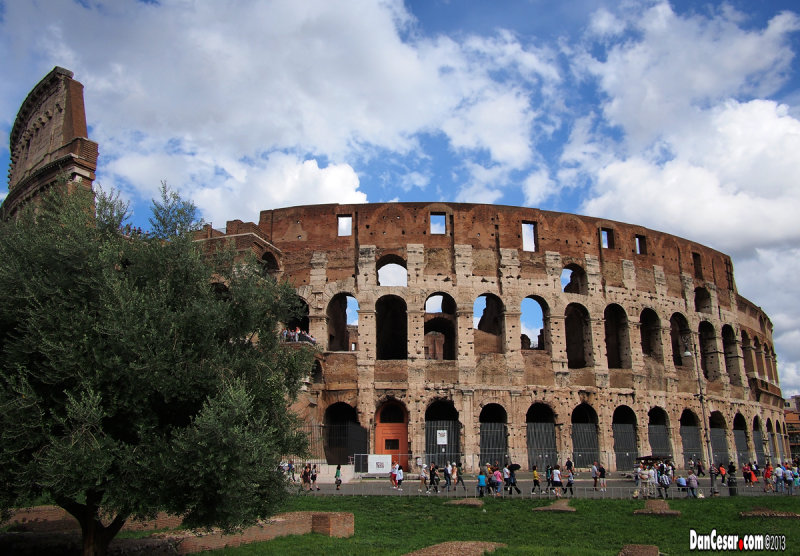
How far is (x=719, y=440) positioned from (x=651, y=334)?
20.0ft

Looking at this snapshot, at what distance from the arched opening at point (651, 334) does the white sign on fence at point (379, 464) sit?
14.2 meters

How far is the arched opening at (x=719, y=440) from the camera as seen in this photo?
100 feet

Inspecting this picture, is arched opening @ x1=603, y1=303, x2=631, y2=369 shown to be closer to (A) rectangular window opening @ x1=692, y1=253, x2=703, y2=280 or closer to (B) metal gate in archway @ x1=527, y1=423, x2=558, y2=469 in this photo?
(B) metal gate in archway @ x1=527, y1=423, x2=558, y2=469

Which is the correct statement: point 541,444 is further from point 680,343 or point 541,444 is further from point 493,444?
point 680,343

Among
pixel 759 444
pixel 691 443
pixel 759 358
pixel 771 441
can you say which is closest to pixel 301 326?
pixel 691 443

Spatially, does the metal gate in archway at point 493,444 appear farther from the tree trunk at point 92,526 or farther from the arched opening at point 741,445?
the tree trunk at point 92,526

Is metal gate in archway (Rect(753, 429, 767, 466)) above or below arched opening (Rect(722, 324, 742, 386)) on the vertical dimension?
below

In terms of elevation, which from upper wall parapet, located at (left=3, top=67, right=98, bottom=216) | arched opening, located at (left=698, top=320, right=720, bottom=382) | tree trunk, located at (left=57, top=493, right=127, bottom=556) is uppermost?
upper wall parapet, located at (left=3, top=67, right=98, bottom=216)

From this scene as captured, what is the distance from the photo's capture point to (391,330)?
3134cm

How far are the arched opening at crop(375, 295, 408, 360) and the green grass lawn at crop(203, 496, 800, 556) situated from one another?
42.9 feet

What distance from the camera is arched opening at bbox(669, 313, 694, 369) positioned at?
31375 mm

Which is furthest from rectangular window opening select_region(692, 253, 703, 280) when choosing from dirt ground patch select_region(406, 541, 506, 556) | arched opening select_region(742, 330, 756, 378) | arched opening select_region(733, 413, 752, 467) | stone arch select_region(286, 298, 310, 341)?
dirt ground patch select_region(406, 541, 506, 556)

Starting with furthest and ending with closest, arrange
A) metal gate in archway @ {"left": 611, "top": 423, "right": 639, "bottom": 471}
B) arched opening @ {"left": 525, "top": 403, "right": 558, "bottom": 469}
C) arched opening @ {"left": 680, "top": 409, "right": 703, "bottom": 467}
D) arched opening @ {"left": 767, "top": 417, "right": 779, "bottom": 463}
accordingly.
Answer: arched opening @ {"left": 767, "top": 417, "right": 779, "bottom": 463} → arched opening @ {"left": 680, "top": 409, "right": 703, "bottom": 467} → metal gate in archway @ {"left": 611, "top": 423, "right": 639, "bottom": 471} → arched opening @ {"left": 525, "top": 403, "right": 558, "bottom": 469}

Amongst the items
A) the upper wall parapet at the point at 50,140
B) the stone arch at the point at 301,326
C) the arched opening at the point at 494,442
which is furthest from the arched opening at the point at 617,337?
the upper wall parapet at the point at 50,140
